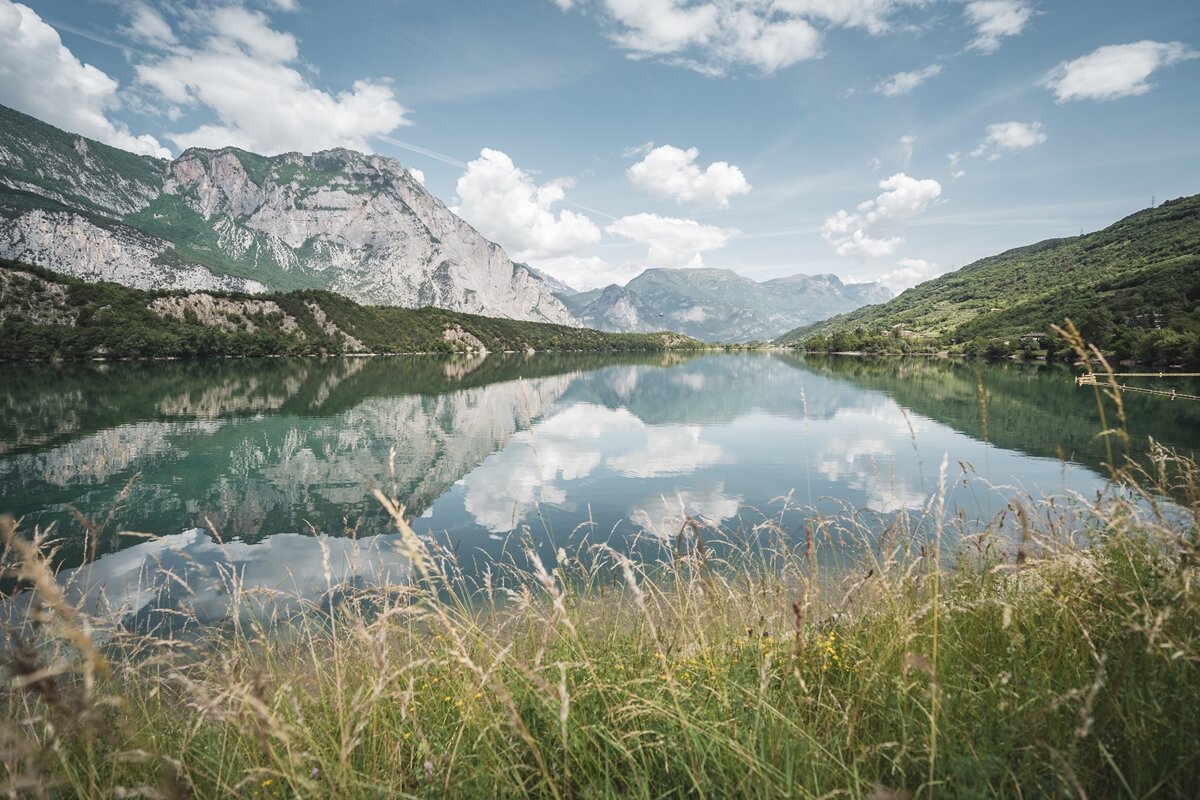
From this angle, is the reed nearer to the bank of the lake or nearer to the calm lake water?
the bank of the lake

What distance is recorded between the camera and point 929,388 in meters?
62.2

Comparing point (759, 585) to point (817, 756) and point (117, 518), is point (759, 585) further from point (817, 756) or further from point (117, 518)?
point (117, 518)

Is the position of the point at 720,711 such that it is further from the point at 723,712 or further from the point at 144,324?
the point at 144,324

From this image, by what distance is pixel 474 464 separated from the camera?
86.8ft

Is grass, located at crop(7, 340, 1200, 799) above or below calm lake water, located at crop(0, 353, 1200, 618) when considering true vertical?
above

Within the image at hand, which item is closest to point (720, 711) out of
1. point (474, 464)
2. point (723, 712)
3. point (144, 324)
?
point (723, 712)

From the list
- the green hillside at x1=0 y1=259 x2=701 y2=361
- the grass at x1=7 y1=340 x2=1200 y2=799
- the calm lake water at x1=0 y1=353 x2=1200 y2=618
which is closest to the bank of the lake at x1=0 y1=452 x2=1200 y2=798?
the grass at x1=7 y1=340 x2=1200 y2=799

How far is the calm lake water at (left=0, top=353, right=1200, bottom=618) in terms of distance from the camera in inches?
585

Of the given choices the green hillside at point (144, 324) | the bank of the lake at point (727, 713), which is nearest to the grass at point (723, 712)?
the bank of the lake at point (727, 713)

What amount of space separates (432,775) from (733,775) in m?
1.69

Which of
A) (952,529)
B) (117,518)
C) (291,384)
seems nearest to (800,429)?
(952,529)

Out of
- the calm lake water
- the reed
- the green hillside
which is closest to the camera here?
the reed

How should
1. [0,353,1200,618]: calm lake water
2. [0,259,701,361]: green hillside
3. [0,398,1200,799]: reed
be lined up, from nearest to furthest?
1. [0,398,1200,799]: reed
2. [0,353,1200,618]: calm lake water
3. [0,259,701,361]: green hillside

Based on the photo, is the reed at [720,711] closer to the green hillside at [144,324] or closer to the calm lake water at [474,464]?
the calm lake water at [474,464]
